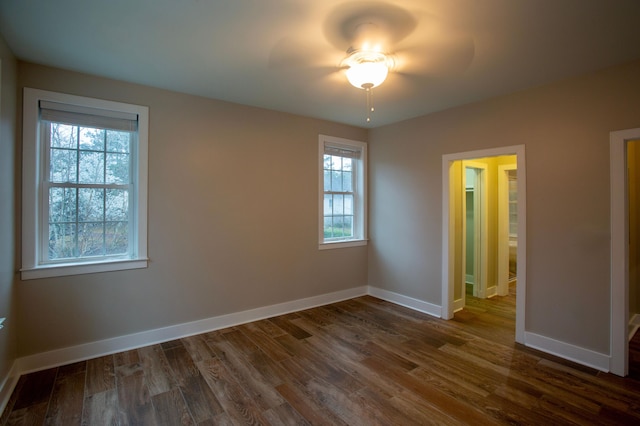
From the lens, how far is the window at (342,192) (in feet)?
14.6

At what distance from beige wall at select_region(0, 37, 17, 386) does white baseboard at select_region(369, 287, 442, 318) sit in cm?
406

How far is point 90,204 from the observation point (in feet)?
9.50

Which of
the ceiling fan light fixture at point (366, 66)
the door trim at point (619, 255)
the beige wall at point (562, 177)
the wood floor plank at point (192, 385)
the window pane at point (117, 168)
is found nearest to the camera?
the wood floor plank at point (192, 385)

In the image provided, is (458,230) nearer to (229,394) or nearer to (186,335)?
(229,394)

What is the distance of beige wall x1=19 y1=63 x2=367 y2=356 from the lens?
2773mm

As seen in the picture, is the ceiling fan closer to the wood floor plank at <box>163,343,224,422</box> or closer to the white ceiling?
the white ceiling

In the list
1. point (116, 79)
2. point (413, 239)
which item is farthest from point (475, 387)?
point (116, 79)

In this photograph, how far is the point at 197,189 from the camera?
3.38 meters

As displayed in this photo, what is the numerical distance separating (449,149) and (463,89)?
826 millimetres

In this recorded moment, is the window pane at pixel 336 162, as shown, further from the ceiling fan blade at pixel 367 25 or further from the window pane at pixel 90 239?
the window pane at pixel 90 239

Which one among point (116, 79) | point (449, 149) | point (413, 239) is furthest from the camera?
point (413, 239)

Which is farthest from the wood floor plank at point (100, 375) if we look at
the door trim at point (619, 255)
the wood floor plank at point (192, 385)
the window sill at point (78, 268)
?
the door trim at point (619, 255)

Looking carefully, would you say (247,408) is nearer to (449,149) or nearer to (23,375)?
(23,375)

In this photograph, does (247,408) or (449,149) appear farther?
(449,149)
